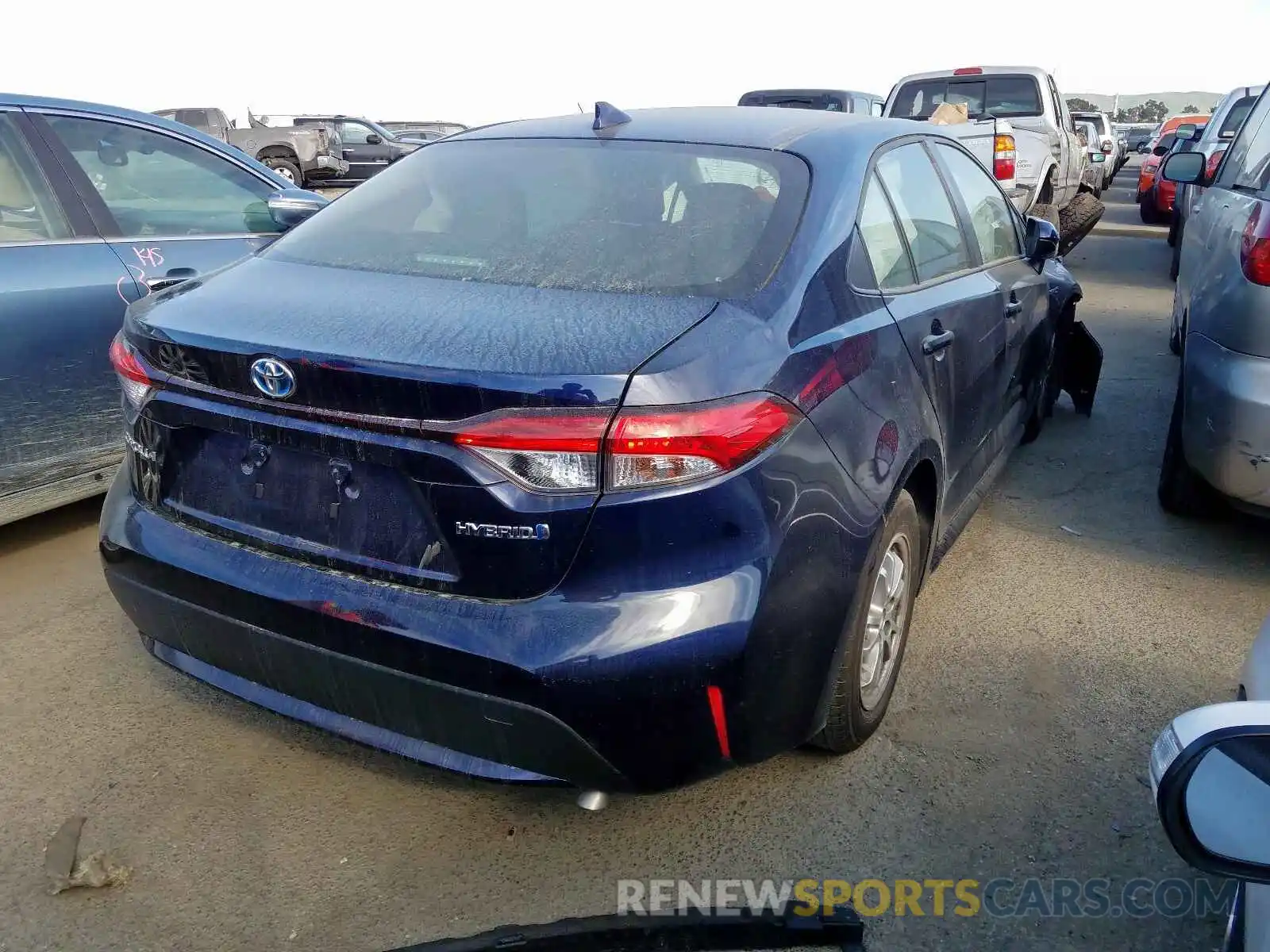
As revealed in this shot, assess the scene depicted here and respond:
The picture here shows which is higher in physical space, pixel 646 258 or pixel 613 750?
pixel 646 258

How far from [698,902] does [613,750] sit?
0.50m

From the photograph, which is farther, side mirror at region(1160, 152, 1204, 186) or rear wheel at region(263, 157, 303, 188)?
rear wheel at region(263, 157, 303, 188)

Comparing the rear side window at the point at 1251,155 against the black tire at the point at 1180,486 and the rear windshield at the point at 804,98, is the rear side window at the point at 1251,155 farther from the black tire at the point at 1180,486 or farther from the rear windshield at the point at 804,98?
the rear windshield at the point at 804,98

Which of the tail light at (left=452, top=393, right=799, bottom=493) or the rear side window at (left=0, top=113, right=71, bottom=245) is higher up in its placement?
the rear side window at (left=0, top=113, right=71, bottom=245)

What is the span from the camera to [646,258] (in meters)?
2.44

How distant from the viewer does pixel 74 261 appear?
3.85 m

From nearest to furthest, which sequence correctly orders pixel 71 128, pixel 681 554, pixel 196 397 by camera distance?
1. pixel 681 554
2. pixel 196 397
3. pixel 71 128

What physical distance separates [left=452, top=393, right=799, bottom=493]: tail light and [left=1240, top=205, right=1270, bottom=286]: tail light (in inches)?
95.2

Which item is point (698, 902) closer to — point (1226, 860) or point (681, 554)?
point (681, 554)

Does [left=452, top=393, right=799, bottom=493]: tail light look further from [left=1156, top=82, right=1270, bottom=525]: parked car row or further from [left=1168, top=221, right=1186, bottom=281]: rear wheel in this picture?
[left=1168, top=221, right=1186, bottom=281]: rear wheel

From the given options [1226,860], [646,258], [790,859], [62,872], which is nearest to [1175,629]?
[790,859]

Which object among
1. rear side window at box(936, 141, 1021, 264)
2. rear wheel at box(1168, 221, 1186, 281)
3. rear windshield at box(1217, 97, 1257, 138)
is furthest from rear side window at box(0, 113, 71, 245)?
rear windshield at box(1217, 97, 1257, 138)

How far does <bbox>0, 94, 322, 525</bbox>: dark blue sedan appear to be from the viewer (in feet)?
12.1

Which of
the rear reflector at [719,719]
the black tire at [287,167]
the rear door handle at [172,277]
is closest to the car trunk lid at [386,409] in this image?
the rear reflector at [719,719]
